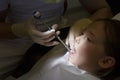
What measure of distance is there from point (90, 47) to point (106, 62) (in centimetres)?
9

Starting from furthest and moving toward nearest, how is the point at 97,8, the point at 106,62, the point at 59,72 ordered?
the point at 97,8
the point at 59,72
the point at 106,62

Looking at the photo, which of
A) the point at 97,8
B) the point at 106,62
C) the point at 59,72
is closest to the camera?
the point at 106,62

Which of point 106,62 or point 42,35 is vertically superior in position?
point 42,35

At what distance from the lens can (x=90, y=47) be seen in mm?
1214

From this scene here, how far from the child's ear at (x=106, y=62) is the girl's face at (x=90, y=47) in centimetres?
2

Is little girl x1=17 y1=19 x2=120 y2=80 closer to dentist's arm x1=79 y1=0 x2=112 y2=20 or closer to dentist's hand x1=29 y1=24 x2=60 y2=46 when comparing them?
dentist's hand x1=29 y1=24 x2=60 y2=46

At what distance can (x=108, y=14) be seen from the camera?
1.52 m

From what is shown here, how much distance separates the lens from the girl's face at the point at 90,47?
1.20m

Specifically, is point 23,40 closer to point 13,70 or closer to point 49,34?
point 13,70

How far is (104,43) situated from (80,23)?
0.78 ft

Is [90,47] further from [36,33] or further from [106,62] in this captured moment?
[36,33]

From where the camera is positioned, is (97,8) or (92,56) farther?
(97,8)

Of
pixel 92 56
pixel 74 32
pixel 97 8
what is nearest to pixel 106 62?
pixel 92 56

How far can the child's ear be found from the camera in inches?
46.5
